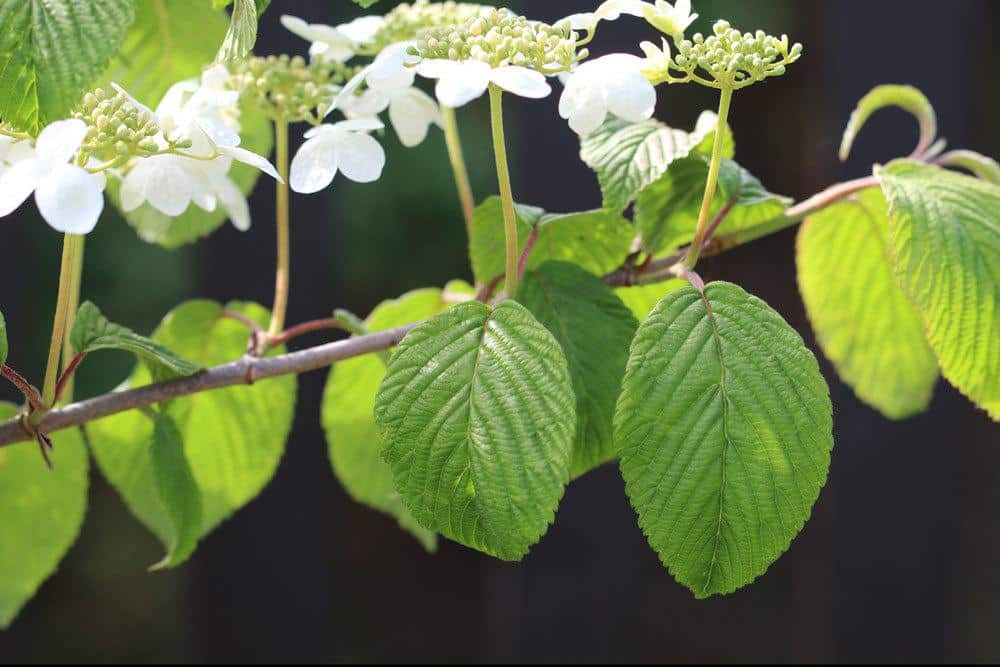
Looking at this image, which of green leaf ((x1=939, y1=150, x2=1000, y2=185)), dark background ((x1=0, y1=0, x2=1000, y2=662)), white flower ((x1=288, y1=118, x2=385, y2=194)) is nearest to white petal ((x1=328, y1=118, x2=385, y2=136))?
white flower ((x1=288, y1=118, x2=385, y2=194))

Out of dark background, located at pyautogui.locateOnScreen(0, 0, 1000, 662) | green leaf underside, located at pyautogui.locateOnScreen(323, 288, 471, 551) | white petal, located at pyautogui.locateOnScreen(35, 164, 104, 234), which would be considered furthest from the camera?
dark background, located at pyautogui.locateOnScreen(0, 0, 1000, 662)

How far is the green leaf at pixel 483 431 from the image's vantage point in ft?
0.85

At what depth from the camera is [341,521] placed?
5.26 ft

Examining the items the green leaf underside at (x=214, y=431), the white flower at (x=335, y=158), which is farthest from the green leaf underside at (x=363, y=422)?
the white flower at (x=335, y=158)

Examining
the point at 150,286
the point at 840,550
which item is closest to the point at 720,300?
the point at 840,550

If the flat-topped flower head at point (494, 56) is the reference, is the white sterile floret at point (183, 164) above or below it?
below

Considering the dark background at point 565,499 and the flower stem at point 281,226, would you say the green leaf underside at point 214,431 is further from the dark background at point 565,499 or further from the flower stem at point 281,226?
the dark background at point 565,499

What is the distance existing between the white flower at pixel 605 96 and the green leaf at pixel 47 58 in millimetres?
111

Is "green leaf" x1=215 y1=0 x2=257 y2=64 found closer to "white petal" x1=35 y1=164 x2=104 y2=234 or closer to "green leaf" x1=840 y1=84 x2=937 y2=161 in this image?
"white petal" x1=35 y1=164 x2=104 y2=234

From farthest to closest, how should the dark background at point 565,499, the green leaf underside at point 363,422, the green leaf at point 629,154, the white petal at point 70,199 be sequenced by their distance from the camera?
the dark background at point 565,499 → the green leaf underside at point 363,422 → the green leaf at point 629,154 → the white petal at point 70,199

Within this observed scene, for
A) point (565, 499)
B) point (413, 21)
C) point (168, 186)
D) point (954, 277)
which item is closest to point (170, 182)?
point (168, 186)

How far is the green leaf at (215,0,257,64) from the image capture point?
0.27 meters

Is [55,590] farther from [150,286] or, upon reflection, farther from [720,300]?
[720,300]

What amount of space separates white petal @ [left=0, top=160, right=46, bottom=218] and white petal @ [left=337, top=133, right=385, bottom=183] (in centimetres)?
8
